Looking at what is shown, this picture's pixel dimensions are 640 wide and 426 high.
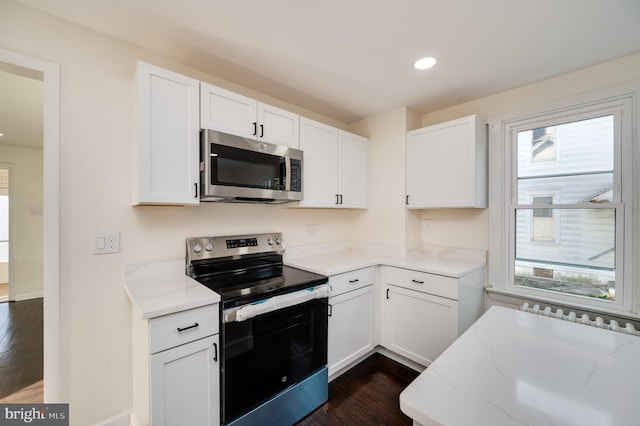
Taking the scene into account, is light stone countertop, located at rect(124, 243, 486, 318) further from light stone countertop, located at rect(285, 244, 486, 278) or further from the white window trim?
the white window trim

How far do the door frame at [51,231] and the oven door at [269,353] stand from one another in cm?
92

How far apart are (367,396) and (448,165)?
1.97m

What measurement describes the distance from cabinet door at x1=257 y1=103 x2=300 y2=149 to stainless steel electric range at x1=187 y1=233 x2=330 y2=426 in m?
0.81

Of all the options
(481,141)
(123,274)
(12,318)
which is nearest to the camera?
(123,274)

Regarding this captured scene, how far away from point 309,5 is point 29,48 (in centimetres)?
147

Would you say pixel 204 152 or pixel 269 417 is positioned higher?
pixel 204 152

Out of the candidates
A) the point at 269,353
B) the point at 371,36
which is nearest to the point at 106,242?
the point at 269,353

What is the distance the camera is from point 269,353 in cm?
154

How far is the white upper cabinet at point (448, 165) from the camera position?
86.0 inches

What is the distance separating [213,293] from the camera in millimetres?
1403

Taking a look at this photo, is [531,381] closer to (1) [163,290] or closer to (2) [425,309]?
(2) [425,309]

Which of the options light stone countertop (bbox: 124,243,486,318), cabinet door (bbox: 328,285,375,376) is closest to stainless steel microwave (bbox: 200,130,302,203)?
light stone countertop (bbox: 124,243,486,318)

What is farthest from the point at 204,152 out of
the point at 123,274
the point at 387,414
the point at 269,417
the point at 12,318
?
the point at 12,318

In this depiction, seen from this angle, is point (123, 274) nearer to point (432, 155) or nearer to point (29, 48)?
point (29, 48)
